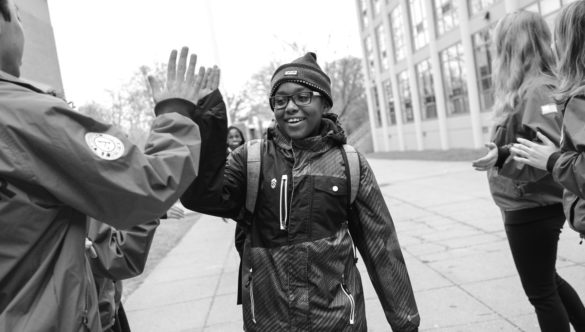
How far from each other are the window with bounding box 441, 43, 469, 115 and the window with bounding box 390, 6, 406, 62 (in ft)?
19.5

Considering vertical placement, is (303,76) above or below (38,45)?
below

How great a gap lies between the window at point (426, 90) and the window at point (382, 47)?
5.93 m

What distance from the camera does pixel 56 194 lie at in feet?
4.47

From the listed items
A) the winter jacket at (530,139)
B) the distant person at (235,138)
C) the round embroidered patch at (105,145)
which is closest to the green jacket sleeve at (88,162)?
the round embroidered patch at (105,145)

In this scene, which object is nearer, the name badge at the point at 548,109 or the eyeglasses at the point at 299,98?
the eyeglasses at the point at 299,98

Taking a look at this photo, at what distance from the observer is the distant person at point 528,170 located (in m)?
2.73

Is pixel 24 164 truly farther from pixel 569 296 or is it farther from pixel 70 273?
pixel 569 296

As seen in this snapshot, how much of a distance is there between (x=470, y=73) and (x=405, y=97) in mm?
10105

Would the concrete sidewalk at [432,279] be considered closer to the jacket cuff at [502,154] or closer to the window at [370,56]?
the jacket cuff at [502,154]

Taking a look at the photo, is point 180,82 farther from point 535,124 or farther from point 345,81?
point 345,81

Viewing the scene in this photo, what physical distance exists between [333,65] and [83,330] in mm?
37046

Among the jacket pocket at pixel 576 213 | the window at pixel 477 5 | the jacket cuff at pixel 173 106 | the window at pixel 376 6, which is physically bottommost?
the jacket pocket at pixel 576 213

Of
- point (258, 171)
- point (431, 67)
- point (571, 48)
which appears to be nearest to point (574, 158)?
point (571, 48)

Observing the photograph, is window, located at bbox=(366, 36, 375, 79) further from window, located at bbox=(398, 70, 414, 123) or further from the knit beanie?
the knit beanie
